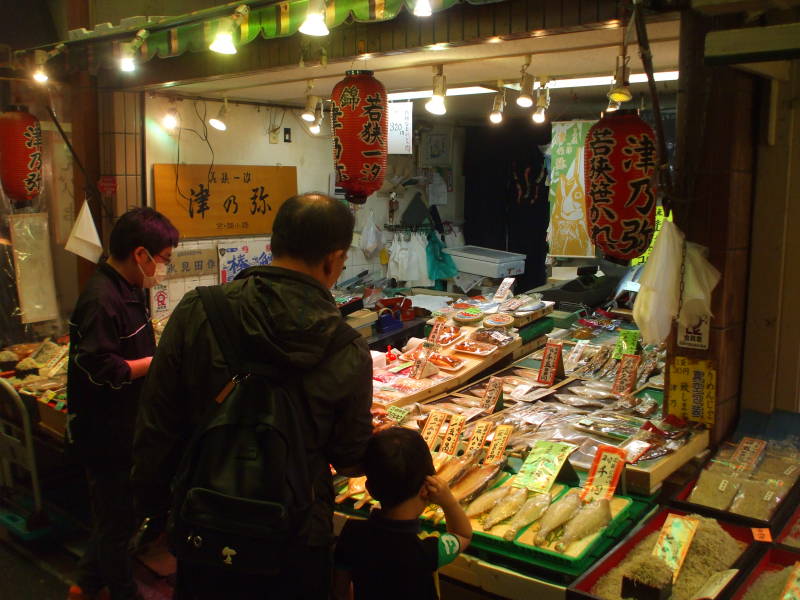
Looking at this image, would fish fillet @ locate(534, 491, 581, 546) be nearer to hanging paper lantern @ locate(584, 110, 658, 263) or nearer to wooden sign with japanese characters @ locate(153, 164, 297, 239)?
hanging paper lantern @ locate(584, 110, 658, 263)

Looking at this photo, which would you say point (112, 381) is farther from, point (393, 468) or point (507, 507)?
point (507, 507)

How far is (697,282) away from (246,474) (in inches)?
107

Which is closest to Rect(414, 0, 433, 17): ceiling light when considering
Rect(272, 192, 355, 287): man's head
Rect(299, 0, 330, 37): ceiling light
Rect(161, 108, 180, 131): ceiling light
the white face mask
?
Rect(299, 0, 330, 37): ceiling light

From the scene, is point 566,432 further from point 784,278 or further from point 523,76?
point 523,76

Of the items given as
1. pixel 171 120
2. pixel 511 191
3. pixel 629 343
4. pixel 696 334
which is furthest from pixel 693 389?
pixel 511 191

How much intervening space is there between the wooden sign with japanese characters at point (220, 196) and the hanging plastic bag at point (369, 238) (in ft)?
7.00

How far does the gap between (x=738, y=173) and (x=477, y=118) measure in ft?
31.7

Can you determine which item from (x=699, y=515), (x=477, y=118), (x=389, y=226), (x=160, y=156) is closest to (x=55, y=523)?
(x=160, y=156)

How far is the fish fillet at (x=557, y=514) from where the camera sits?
3213mm

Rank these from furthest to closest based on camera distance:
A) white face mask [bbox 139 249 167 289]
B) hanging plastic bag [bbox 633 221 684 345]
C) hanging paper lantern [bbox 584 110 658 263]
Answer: white face mask [bbox 139 249 167 289]
hanging paper lantern [bbox 584 110 658 263]
hanging plastic bag [bbox 633 221 684 345]

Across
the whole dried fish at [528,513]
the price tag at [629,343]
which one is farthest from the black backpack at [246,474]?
the price tag at [629,343]

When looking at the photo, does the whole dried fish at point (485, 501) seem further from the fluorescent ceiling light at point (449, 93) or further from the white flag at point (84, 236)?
the white flag at point (84, 236)

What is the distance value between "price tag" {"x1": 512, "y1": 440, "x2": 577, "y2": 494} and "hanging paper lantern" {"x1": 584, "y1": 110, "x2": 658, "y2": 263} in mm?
1186

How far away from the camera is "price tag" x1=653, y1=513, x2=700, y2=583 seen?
3041 millimetres
